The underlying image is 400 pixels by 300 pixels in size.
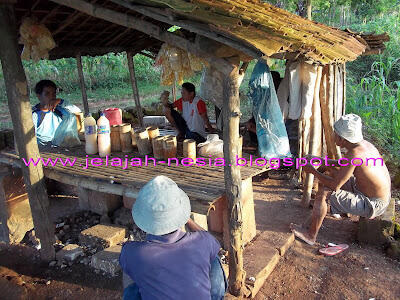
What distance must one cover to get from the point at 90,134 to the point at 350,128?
2.98 m

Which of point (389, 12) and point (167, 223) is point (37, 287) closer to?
point (167, 223)

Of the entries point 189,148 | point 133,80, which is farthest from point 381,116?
point 189,148

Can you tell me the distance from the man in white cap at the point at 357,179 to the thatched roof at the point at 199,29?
0.91 metres

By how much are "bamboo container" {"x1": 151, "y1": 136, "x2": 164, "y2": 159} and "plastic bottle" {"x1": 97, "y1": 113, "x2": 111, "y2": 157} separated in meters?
0.55

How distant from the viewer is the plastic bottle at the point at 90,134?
3.94m

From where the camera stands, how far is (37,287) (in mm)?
3537

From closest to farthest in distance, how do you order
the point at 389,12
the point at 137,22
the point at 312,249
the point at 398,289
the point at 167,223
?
the point at 167,223 → the point at 137,22 → the point at 398,289 → the point at 312,249 → the point at 389,12

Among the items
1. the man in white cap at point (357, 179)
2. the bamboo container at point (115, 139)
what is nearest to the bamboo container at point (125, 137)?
the bamboo container at point (115, 139)

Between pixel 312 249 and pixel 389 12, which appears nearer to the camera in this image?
pixel 312 249

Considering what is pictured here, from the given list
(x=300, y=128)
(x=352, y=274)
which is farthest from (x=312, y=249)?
(x=300, y=128)

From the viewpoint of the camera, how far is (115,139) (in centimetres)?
416

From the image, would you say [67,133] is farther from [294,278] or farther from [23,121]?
[294,278]

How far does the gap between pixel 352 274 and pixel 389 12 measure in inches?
1027

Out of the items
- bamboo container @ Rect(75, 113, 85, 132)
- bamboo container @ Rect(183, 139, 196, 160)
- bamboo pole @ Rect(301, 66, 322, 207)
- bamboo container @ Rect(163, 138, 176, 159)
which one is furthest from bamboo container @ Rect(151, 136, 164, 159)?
bamboo pole @ Rect(301, 66, 322, 207)
